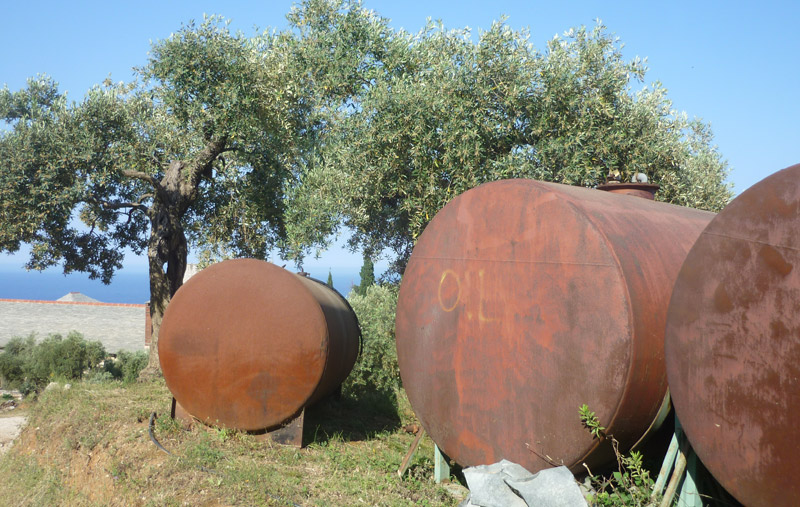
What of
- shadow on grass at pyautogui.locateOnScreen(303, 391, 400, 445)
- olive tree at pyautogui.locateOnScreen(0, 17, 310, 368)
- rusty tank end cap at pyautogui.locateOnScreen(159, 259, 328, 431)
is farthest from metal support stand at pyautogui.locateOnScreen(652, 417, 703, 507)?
olive tree at pyautogui.locateOnScreen(0, 17, 310, 368)

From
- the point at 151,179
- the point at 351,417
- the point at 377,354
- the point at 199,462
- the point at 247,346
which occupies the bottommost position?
the point at 351,417

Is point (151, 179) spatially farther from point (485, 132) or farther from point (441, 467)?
point (441, 467)

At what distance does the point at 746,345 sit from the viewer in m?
3.56

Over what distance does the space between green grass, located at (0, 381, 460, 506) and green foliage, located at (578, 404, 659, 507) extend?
160 cm

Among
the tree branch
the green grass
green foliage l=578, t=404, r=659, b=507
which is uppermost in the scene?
the tree branch

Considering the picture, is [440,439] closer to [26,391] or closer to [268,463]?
[268,463]

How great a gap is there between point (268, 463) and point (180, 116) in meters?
7.40

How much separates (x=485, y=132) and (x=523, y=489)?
7.48 meters

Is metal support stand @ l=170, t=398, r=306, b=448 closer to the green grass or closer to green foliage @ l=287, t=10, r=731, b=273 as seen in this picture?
the green grass

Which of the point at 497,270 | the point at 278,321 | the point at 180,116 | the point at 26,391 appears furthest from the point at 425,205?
the point at 26,391

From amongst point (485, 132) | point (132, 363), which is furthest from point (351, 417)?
point (132, 363)

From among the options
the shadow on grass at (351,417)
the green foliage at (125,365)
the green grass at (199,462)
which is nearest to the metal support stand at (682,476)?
the green grass at (199,462)

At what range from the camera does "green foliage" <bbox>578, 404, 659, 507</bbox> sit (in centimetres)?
455

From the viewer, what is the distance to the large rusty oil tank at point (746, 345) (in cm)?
335
